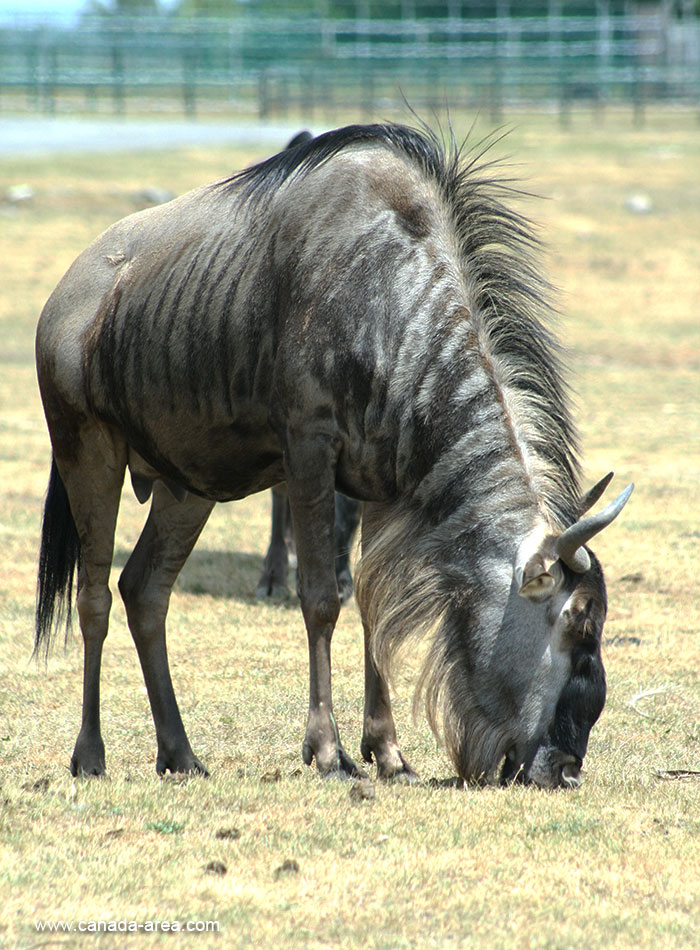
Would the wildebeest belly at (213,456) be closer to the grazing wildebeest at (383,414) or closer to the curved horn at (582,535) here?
the grazing wildebeest at (383,414)

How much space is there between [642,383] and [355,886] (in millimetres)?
12470

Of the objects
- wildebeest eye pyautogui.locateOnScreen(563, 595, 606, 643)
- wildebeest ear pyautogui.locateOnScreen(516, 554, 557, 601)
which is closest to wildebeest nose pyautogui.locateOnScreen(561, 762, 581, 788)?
wildebeest eye pyautogui.locateOnScreen(563, 595, 606, 643)

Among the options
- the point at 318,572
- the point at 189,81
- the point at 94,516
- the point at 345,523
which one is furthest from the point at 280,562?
the point at 189,81

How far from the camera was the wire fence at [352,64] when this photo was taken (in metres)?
33.1

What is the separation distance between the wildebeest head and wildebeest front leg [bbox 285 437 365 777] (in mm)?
508

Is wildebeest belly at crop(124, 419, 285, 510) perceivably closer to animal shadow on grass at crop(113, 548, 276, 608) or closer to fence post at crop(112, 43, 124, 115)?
animal shadow on grass at crop(113, 548, 276, 608)

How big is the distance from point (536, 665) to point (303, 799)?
867 mm

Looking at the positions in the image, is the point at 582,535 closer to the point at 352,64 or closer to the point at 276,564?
the point at 276,564

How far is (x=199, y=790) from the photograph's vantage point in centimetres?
424

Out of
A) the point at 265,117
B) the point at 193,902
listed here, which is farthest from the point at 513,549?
the point at 265,117

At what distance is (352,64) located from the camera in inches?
1444

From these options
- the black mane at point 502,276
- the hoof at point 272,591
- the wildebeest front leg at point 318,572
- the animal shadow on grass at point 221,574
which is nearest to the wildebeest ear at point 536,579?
the black mane at point 502,276

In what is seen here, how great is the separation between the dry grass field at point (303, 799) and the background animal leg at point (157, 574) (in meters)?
0.38

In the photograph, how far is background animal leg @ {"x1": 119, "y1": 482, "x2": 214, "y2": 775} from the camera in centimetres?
511
